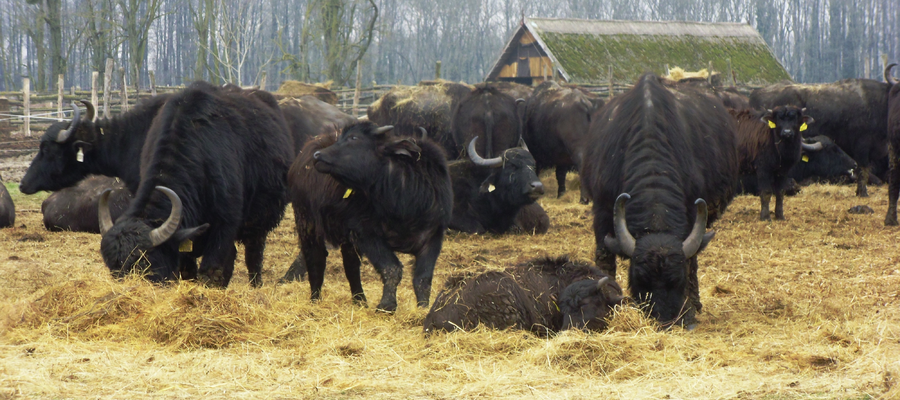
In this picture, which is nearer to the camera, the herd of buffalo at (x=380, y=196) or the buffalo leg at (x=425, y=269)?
the herd of buffalo at (x=380, y=196)

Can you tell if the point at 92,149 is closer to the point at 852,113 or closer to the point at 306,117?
the point at 306,117

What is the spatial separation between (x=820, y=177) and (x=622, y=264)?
9501 mm

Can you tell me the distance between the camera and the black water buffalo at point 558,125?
14.0 m

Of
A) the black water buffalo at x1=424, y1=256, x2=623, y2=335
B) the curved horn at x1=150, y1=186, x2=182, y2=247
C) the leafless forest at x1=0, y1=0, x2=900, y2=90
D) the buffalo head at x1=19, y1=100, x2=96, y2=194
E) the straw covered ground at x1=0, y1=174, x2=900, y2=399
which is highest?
the leafless forest at x1=0, y1=0, x2=900, y2=90

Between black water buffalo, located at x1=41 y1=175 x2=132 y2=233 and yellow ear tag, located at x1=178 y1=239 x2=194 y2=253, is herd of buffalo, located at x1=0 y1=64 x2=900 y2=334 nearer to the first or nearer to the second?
yellow ear tag, located at x1=178 y1=239 x2=194 y2=253

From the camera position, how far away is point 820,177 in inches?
619

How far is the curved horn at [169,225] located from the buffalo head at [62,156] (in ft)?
10.4

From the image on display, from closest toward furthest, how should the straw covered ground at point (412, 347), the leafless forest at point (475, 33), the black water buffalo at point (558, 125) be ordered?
the straw covered ground at point (412, 347), the black water buffalo at point (558, 125), the leafless forest at point (475, 33)

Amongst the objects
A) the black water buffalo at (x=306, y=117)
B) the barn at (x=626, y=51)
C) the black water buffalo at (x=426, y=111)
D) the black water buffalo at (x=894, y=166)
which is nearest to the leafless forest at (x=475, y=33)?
the barn at (x=626, y=51)

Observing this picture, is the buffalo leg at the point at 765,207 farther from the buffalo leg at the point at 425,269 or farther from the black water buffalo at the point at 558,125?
the buffalo leg at the point at 425,269

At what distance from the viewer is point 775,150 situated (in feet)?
38.1

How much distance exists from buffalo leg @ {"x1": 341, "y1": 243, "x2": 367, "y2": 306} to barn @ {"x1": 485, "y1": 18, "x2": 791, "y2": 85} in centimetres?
2245

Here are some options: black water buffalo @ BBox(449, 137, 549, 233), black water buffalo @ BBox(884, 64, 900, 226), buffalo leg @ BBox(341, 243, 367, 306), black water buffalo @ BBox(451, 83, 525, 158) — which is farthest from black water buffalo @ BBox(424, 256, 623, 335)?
black water buffalo @ BBox(451, 83, 525, 158)

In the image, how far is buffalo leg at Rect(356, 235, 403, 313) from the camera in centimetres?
627
